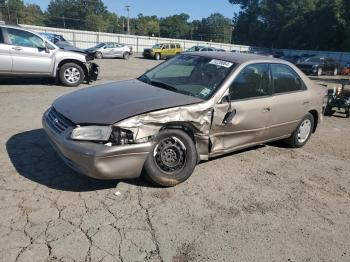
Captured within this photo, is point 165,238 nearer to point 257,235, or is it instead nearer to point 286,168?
point 257,235

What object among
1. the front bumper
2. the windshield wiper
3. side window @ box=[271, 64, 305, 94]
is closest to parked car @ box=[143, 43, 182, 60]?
side window @ box=[271, 64, 305, 94]

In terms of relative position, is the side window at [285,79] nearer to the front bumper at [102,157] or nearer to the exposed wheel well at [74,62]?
the front bumper at [102,157]

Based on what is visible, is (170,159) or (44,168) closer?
(170,159)

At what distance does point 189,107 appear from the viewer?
4262mm

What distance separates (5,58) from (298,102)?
7.57 metres

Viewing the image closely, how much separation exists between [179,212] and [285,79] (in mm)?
3010

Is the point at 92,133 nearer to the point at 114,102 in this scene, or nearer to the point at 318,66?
the point at 114,102

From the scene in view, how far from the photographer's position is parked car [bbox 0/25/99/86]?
377 inches

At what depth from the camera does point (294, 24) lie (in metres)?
69.8

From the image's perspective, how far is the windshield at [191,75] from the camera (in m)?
4.68

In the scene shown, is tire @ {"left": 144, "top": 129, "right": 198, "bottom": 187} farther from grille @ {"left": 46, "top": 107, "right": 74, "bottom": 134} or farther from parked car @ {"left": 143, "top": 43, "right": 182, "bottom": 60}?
parked car @ {"left": 143, "top": 43, "right": 182, "bottom": 60}

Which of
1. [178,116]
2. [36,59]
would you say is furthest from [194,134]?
[36,59]

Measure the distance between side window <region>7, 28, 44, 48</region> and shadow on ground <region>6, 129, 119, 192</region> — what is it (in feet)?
17.1

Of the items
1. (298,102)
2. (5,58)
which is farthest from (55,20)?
(298,102)
